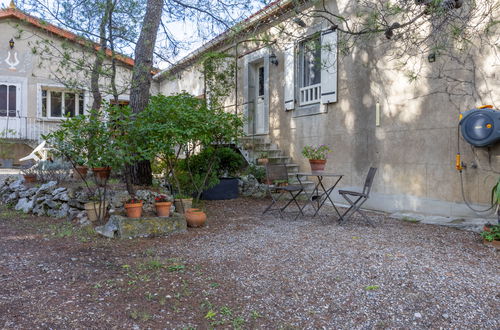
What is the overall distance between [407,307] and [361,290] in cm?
37

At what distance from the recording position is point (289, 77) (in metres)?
8.45

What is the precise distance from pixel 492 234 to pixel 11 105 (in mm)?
15045

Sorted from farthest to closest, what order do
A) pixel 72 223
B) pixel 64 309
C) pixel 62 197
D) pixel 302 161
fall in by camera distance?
pixel 302 161
pixel 62 197
pixel 72 223
pixel 64 309

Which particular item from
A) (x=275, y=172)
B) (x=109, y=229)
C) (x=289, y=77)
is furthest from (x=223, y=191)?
(x=109, y=229)

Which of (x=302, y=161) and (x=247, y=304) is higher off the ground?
(x=302, y=161)

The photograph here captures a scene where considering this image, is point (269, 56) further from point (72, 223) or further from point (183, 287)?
point (183, 287)

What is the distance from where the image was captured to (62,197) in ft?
19.0

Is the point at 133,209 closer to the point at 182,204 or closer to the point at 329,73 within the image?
the point at 182,204

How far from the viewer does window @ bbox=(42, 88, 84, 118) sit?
14.3m

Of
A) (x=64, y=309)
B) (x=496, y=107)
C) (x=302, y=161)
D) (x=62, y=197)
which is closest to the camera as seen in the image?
(x=64, y=309)

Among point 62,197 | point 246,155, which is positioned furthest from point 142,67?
point 246,155

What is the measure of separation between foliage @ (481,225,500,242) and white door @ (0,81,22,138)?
1410 centimetres

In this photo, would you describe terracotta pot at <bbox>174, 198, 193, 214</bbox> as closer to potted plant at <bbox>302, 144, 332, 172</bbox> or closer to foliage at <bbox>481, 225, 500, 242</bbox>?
potted plant at <bbox>302, 144, 332, 172</bbox>

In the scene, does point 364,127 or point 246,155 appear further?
point 246,155
